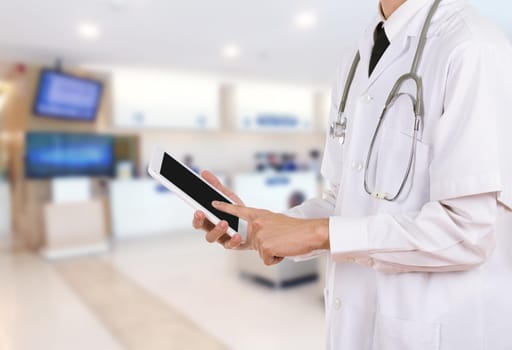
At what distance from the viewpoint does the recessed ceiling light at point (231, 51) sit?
466cm

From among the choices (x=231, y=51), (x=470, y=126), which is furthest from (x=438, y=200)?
(x=231, y=51)

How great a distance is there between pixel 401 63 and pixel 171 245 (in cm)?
509

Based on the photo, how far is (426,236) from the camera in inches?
24.3

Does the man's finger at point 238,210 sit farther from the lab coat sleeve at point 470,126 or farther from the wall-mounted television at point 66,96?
the wall-mounted television at point 66,96

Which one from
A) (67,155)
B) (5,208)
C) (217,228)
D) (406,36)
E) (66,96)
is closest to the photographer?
(406,36)

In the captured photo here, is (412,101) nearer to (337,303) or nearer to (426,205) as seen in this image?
(426,205)

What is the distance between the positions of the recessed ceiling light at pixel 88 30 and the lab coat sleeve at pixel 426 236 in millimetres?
3923

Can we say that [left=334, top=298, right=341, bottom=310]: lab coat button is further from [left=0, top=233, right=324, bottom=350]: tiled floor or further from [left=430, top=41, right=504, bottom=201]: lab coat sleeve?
[left=0, top=233, right=324, bottom=350]: tiled floor

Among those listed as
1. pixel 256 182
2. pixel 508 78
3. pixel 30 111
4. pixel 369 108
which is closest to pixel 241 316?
pixel 369 108

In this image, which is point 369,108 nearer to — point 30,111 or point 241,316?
point 241,316

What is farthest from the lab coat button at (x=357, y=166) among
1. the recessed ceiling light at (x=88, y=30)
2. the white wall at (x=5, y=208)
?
the white wall at (x=5, y=208)

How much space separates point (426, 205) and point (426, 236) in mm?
53

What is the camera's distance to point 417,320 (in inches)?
26.6

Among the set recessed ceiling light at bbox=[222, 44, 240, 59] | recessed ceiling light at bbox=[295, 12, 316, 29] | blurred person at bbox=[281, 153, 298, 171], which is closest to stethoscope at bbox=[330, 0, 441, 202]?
recessed ceiling light at bbox=[295, 12, 316, 29]
